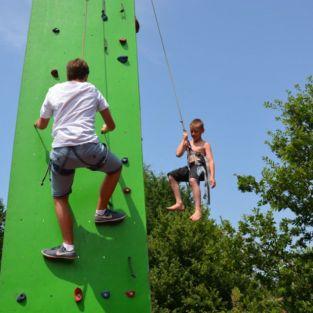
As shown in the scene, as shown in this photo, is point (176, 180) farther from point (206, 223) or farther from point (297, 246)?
point (206, 223)

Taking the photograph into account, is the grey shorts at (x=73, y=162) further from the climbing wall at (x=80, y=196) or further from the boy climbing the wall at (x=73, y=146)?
the climbing wall at (x=80, y=196)

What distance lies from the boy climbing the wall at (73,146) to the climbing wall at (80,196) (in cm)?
19

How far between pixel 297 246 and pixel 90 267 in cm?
753

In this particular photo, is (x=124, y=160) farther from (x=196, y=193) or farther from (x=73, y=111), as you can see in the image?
(x=196, y=193)

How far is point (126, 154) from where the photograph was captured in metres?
4.45

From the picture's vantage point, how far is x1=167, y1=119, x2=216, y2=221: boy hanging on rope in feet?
16.5

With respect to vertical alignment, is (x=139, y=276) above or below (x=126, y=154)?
below

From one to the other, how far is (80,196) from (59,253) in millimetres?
627

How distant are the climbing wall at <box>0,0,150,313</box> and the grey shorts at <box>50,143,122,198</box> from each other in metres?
0.36

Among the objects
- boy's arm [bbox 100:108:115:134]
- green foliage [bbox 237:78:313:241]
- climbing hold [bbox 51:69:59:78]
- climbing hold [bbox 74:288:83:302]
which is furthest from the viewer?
green foliage [bbox 237:78:313:241]

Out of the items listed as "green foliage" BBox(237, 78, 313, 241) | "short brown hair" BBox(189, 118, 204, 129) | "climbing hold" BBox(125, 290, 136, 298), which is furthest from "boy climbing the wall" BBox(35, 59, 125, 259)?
"green foliage" BBox(237, 78, 313, 241)

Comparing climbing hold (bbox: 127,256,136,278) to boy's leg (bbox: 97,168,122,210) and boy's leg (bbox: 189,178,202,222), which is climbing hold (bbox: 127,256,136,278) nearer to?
boy's leg (bbox: 97,168,122,210)

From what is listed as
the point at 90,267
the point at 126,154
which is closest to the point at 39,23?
the point at 126,154

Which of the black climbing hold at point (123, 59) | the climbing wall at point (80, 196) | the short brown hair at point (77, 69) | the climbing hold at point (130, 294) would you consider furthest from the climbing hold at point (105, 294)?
the black climbing hold at point (123, 59)
